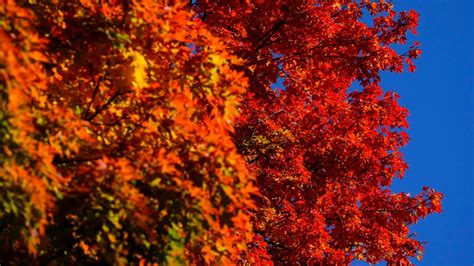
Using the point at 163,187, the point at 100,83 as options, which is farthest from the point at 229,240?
the point at 100,83

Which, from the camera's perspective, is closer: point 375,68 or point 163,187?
point 163,187

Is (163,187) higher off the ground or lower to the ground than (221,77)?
lower

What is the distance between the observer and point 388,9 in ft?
49.4

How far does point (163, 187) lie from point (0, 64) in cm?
189

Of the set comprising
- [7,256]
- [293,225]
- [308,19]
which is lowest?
[7,256]

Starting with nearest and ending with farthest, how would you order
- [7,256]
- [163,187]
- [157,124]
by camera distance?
[163,187]
[157,124]
[7,256]

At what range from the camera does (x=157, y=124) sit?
655cm

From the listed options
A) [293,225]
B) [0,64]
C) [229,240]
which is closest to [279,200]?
[293,225]

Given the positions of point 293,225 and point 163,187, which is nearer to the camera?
point 163,187

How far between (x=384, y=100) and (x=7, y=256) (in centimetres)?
1137

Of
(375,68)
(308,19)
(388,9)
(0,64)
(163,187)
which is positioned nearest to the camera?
(0,64)

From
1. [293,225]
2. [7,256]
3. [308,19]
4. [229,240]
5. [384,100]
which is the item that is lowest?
[7,256]

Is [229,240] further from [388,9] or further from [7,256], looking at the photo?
[388,9]

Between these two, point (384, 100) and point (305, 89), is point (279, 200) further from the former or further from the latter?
point (384, 100)
